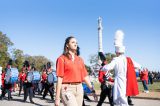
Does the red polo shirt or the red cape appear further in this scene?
the red cape

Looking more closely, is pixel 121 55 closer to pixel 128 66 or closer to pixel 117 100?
pixel 128 66

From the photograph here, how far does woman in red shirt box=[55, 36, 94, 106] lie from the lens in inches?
217

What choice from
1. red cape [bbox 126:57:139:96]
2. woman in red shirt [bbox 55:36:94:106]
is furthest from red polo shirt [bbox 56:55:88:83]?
red cape [bbox 126:57:139:96]

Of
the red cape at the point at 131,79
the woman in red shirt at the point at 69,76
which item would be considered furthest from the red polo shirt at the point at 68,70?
the red cape at the point at 131,79

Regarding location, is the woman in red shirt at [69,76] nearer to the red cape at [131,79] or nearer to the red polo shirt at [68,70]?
the red polo shirt at [68,70]

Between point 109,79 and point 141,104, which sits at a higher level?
point 109,79

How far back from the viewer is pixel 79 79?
18.7 feet

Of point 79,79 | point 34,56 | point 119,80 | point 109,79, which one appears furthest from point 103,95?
point 34,56

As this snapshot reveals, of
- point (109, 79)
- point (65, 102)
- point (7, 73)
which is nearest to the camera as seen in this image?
point (65, 102)

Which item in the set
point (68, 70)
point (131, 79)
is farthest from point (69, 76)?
point (131, 79)

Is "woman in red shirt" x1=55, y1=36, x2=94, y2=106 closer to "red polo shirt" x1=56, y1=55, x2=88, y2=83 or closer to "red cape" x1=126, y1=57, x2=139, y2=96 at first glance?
"red polo shirt" x1=56, y1=55, x2=88, y2=83

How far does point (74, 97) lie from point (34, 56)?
109365 mm

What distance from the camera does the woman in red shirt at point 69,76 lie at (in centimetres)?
551

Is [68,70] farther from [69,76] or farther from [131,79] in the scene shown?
[131,79]
